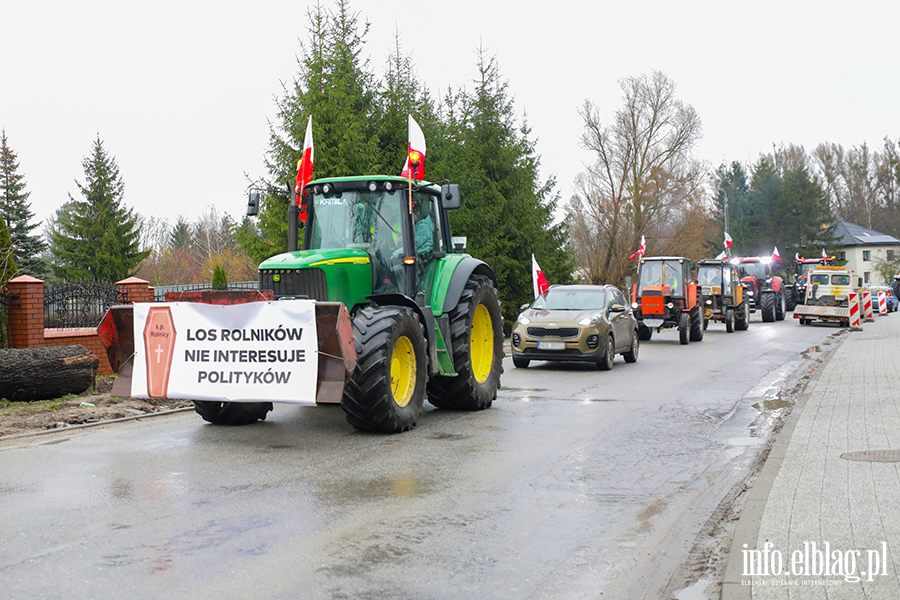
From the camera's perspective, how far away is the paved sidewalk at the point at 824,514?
430cm

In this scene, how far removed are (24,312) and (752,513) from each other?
12.3 meters

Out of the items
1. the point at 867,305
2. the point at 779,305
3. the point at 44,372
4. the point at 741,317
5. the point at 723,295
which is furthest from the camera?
the point at 779,305

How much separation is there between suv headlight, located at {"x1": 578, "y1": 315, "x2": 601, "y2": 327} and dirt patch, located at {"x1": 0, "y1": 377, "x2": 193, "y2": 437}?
25.5ft

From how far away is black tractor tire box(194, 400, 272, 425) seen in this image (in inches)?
380

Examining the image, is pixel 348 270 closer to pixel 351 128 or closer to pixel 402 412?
pixel 402 412

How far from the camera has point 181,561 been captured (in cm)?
489

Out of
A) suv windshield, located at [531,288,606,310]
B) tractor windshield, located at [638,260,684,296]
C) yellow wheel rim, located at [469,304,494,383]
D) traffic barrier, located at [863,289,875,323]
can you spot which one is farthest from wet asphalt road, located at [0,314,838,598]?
traffic barrier, located at [863,289,875,323]

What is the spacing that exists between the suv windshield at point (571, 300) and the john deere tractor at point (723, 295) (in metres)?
12.3

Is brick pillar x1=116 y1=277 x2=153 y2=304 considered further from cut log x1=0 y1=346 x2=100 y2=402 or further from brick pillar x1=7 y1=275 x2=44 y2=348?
cut log x1=0 y1=346 x2=100 y2=402

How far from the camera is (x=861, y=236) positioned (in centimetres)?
8375

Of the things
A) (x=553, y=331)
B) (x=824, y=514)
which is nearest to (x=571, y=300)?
(x=553, y=331)

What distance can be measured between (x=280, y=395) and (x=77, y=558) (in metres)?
3.55

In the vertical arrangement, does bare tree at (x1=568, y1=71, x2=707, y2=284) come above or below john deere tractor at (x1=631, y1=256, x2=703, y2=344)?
above

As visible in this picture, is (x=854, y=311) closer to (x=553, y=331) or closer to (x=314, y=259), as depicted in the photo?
(x=553, y=331)
